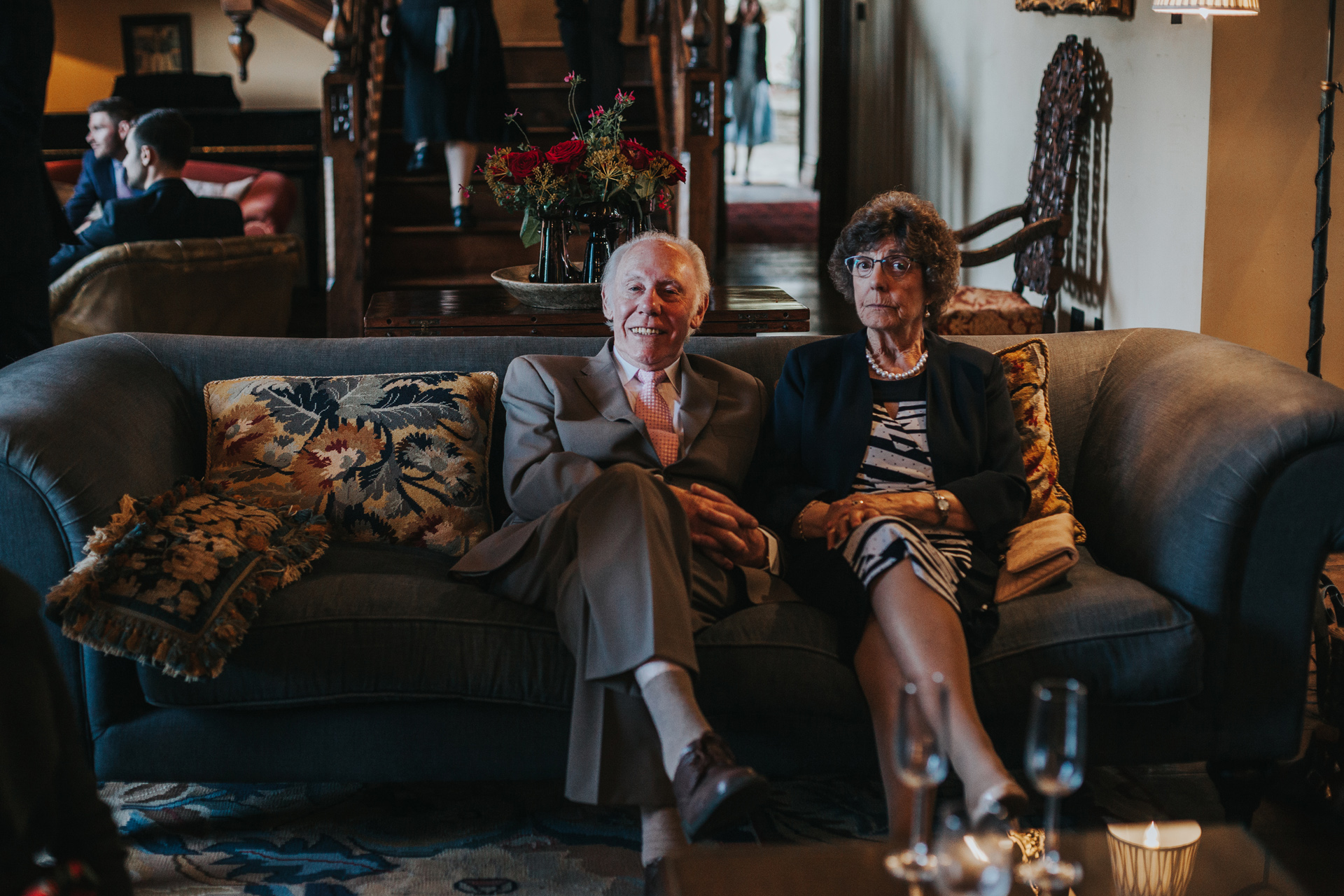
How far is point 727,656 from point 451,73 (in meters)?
3.79

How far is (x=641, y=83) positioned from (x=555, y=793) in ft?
15.0

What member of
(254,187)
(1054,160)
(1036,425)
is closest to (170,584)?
(1036,425)

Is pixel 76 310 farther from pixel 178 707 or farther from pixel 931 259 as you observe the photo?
pixel 931 259

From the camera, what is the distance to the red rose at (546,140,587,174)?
10.00ft

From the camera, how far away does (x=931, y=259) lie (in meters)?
2.44

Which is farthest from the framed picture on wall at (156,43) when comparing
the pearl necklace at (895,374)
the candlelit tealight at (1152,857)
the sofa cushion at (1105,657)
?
the candlelit tealight at (1152,857)

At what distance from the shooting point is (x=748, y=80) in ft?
38.4

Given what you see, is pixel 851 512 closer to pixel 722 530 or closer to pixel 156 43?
pixel 722 530

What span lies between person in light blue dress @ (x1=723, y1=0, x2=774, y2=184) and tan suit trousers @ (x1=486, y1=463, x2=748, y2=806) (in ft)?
30.9

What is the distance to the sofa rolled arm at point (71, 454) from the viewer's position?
2041 millimetres

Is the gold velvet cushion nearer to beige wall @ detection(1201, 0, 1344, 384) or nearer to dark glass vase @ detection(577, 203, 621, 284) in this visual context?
beige wall @ detection(1201, 0, 1344, 384)

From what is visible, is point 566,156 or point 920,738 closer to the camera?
point 920,738

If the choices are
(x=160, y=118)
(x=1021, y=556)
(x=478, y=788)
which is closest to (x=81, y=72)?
(x=160, y=118)

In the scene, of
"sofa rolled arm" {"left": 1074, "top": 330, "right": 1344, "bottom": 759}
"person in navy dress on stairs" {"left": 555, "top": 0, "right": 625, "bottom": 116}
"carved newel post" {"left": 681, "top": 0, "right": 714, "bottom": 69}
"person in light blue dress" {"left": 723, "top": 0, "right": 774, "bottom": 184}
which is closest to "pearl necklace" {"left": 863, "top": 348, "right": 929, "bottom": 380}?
"sofa rolled arm" {"left": 1074, "top": 330, "right": 1344, "bottom": 759}
